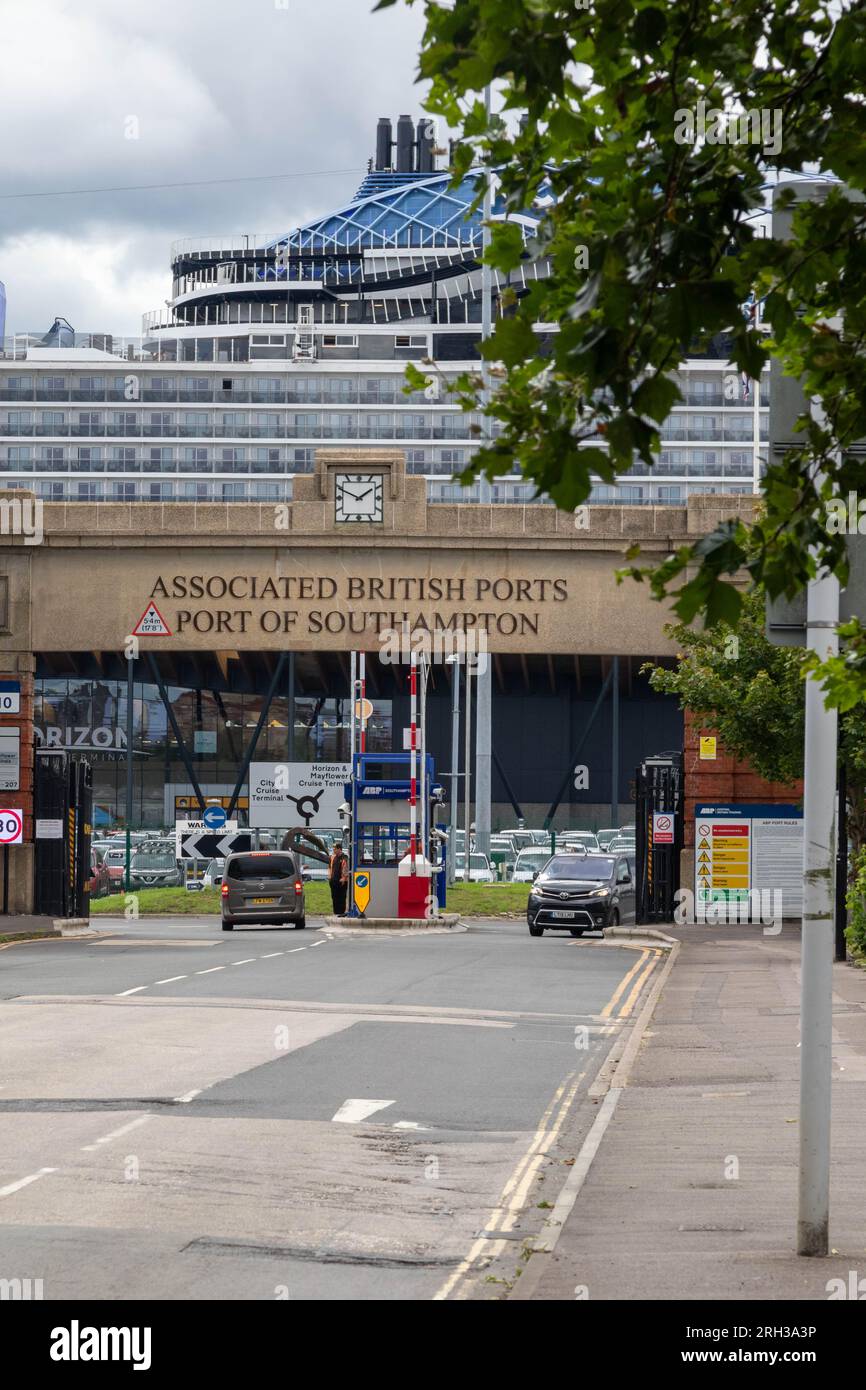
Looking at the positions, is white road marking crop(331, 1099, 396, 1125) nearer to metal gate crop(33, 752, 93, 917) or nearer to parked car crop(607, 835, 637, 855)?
metal gate crop(33, 752, 93, 917)

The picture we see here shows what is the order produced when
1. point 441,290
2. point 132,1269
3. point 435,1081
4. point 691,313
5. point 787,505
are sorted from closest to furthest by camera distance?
point 691,313, point 787,505, point 132,1269, point 435,1081, point 441,290

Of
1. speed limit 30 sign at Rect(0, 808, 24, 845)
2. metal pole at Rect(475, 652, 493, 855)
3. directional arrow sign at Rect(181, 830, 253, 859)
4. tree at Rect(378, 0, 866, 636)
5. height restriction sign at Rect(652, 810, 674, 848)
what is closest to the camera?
tree at Rect(378, 0, 866, 636)

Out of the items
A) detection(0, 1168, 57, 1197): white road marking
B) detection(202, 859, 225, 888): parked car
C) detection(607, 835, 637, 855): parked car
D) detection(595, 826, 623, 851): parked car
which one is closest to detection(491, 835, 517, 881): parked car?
detection(595, 826, 623, 851): parked car

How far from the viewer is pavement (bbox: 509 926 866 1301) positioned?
7629 millimetres

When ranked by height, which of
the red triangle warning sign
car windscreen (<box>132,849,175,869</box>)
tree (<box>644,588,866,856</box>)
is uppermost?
the red triangle warning sign

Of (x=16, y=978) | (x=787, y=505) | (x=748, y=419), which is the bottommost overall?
(x=16, y=978)

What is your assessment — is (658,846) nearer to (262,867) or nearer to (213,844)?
(262,867)

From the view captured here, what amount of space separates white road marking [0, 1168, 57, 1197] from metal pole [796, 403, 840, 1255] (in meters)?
4.04

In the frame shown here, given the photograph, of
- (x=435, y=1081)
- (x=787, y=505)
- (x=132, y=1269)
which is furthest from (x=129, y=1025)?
(x=787, y=505)

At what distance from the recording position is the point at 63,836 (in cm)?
3994

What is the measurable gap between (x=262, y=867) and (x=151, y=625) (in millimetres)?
6602

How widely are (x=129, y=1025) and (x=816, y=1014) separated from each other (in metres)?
A: 11.6

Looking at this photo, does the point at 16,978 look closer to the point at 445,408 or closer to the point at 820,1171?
the point at 820,1171

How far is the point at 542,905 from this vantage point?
36500mm
